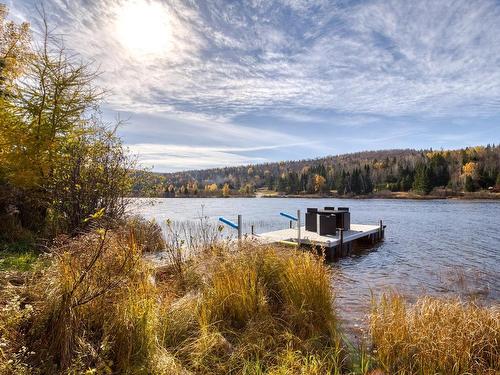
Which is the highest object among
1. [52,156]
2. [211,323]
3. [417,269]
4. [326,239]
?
[52,156]

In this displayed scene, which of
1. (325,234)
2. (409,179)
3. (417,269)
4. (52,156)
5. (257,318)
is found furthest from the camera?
(409,179)

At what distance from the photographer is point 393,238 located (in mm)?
19375

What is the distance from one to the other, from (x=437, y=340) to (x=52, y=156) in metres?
8.49

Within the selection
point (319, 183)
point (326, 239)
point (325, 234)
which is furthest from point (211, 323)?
point (319, 183)

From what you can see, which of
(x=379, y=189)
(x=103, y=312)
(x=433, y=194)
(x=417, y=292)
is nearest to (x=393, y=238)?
(x=417, y=292)

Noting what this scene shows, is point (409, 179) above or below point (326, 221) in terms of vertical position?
above

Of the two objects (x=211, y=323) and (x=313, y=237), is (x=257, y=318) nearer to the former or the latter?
(x=211, y=323)

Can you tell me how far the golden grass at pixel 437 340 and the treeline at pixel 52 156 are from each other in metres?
6.14

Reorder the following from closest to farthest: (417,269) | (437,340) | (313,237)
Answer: (437,340), (417,269), (313,237)

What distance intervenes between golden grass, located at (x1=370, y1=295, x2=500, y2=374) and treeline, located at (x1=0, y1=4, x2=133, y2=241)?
20.2 feet

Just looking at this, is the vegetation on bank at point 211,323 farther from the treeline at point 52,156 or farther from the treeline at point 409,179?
the treeline at point 409,179

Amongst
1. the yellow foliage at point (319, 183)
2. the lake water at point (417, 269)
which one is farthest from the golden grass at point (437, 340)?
the yellow foliage at point (319, 183)

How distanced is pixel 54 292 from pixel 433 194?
266 feet

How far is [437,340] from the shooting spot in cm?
360
